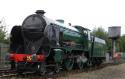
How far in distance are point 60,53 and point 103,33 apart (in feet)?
241

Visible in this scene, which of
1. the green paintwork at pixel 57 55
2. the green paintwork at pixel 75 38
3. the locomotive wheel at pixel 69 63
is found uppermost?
the green paintwork at pixel 75 38

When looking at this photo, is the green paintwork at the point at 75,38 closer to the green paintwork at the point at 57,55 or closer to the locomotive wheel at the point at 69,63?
the locomotive wheel at the point at 69,63

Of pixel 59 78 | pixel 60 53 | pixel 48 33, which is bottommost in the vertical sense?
pixel 59 78

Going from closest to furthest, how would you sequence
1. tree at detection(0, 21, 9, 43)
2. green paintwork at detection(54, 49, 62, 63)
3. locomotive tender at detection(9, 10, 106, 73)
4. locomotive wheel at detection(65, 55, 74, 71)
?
locomotive tender at detection(9, 10, 106, 73), green paintwork at detection(54, 49, 62, 63), locomotive wheel at detection(65, 55, 74, 71), tree at detection(0, 21, 9, 43)

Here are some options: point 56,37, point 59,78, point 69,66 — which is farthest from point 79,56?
point 59,78

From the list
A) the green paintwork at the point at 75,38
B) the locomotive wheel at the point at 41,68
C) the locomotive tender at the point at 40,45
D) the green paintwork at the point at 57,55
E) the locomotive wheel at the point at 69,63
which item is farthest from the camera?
the locomotive wheel at the point at 69,63

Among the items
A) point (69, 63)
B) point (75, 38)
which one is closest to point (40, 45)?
point (69, 63)

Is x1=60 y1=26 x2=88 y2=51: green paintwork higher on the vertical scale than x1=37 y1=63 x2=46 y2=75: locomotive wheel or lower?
higher

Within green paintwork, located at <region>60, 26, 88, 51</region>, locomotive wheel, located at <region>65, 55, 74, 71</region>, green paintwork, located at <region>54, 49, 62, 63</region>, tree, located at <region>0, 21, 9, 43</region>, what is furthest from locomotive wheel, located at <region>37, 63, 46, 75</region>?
tree, located at <region>0, 21, 9, 43</region>

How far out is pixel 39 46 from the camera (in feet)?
57.8

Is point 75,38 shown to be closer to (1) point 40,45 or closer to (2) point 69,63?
(2) point 69,63

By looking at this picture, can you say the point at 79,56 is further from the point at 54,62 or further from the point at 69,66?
the point at 54,62

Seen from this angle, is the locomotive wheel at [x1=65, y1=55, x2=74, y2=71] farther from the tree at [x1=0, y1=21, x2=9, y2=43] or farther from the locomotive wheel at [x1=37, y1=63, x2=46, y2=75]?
the tree at [x1=0, y1=21, x2=9, y2=43]

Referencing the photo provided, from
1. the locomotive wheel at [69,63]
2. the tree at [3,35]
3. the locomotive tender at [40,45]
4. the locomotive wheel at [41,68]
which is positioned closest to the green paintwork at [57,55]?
the locomotive tender at [40,45]
